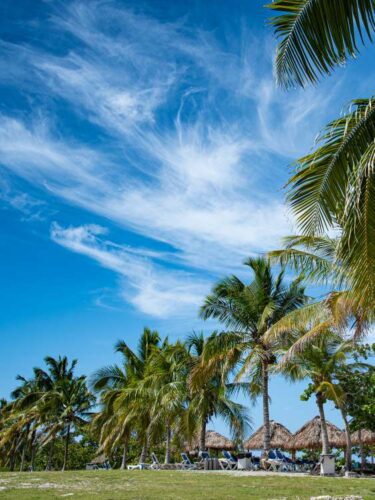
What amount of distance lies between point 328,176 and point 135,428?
26.2 m

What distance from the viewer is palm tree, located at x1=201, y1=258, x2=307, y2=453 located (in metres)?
21.4

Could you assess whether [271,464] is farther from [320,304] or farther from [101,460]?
[101,460]

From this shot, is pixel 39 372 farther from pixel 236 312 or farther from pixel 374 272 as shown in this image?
pixel 374 272

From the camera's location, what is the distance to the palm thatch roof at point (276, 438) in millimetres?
31816

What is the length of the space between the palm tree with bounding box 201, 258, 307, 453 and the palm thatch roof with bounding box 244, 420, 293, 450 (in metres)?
10.4

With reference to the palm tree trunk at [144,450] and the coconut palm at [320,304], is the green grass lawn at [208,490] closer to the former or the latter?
the coconut palm at [320,304]

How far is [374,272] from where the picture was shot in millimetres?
6695

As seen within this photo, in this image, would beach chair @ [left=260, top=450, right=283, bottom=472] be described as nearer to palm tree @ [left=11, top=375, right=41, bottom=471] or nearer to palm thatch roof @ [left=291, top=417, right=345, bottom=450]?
palm thatch roof @ [left=291, top=417, right=345, bottom=450]

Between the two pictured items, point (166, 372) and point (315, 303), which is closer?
point (315, 303)

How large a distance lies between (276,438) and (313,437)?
9.55ft

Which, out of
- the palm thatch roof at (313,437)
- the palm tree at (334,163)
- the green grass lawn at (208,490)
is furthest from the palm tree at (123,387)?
the palm tree at (334,163)

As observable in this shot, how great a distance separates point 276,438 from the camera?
32406 millimetres

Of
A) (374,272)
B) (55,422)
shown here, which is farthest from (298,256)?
(55,422)

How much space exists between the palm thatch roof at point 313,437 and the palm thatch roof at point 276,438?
1.97 ft
